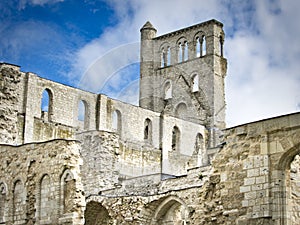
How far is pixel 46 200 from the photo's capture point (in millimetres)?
24297

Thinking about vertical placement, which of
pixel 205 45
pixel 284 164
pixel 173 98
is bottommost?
pixel 284 164

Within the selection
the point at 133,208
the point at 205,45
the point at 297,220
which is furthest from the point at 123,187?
the point at 205,45

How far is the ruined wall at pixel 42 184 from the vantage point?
2380 cm

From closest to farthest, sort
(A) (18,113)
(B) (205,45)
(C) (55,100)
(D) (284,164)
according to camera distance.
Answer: (D) (284,164) < (A) (18,113) < (C) (55,100) < (B) (205,45)

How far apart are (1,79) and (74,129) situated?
5.38 m

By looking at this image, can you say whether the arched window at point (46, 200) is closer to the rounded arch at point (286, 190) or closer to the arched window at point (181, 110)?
the rounded arch at point (286, 190)

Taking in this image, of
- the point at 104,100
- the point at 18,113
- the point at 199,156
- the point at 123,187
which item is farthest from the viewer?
the point at 199,156

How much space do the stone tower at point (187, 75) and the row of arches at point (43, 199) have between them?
24.1m

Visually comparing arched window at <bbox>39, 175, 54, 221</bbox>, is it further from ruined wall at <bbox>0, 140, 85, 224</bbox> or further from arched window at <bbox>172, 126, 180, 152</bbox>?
arched window at <bbox>172, 126, 180, 152</bbox>

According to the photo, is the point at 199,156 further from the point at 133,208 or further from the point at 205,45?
the point at 133,208

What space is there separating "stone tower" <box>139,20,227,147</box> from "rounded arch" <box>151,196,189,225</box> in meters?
17.8

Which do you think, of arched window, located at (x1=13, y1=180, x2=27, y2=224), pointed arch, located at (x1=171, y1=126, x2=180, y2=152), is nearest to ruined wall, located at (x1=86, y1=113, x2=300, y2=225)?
arched window, located at (x1=13, y1=180, x2=27, y2=224)

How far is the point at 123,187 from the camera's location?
33375 mm

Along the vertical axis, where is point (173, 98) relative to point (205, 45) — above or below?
below
